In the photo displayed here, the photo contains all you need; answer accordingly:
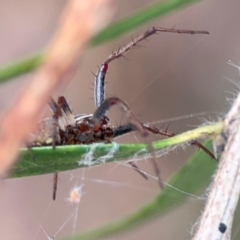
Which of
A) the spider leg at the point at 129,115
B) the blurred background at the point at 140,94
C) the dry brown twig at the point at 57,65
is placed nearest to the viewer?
the dry brown twig at the point at 57,65

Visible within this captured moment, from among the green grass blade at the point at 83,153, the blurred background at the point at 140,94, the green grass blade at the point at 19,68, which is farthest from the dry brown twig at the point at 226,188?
the blurred background at the point at 140,94

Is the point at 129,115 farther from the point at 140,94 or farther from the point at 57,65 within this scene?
the point at 140,94

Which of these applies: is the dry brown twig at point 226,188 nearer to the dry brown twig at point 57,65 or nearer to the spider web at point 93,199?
the dry brown twig at point 57,65

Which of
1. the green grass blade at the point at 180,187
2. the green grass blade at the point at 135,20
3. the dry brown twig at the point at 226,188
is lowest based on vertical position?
the green grass blade at the point at 180,187

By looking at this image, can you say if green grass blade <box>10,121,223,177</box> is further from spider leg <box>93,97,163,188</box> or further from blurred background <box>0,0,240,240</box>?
blurred background <box>0,0,240,240</box>

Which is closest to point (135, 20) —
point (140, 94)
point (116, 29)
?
point (116, 29)

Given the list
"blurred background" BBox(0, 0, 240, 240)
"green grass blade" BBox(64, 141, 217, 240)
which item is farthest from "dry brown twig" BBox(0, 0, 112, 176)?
"blurred background" BBox(0, 0, 240, 240)
